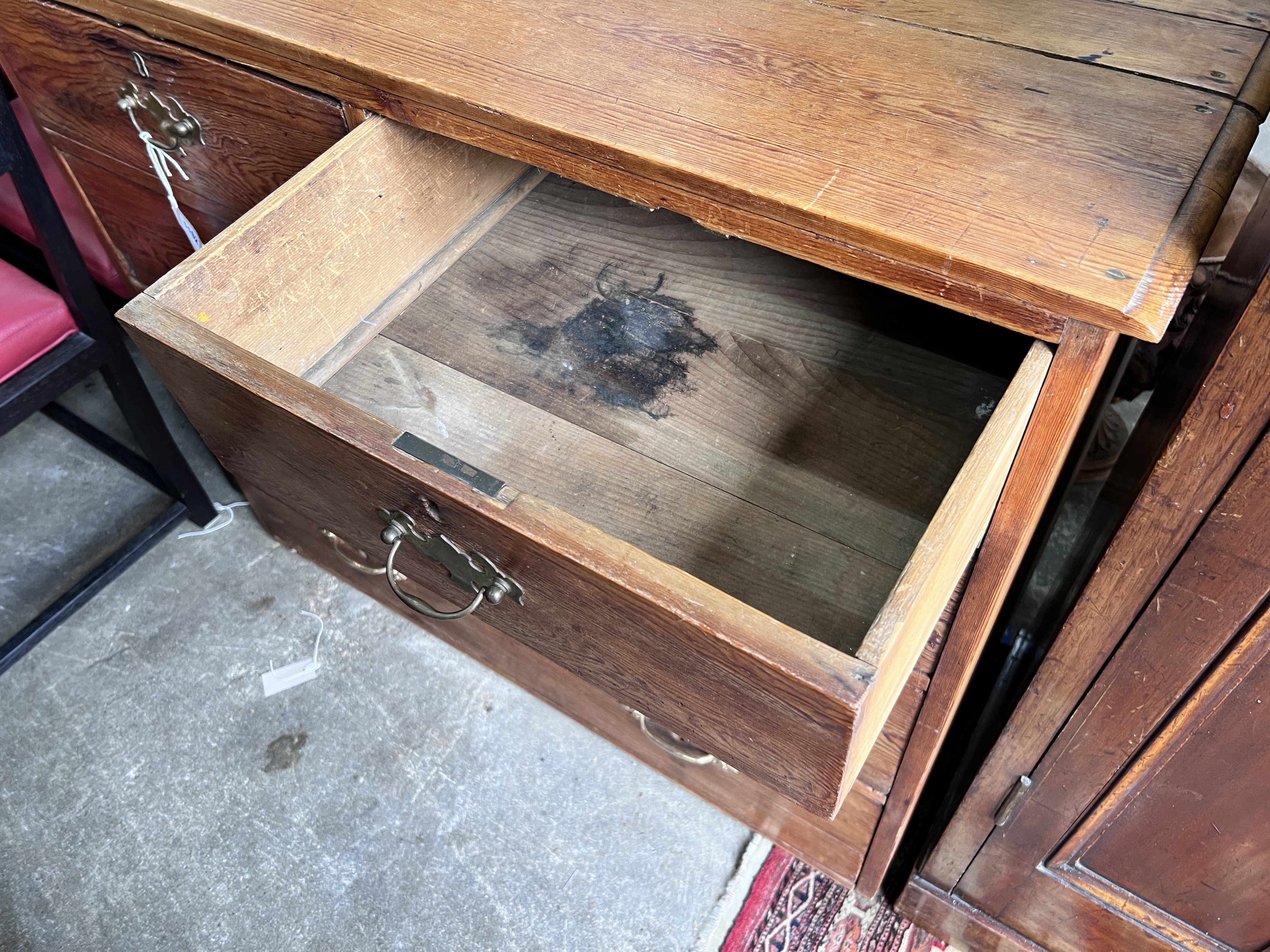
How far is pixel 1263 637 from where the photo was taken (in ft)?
1.73

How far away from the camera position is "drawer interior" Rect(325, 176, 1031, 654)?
0.72 meters

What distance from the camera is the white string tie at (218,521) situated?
1.44m

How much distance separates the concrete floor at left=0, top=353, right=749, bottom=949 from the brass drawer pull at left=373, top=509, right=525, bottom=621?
0.61 m

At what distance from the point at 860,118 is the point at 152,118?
687mm

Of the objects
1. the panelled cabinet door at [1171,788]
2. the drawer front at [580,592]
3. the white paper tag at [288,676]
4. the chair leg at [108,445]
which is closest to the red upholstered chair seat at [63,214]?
the chair leg at [108,445]

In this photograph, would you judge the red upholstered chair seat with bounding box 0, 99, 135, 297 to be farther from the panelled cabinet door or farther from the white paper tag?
the panelled cabinet door

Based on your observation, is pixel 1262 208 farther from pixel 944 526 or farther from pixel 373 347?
pixel 373 347

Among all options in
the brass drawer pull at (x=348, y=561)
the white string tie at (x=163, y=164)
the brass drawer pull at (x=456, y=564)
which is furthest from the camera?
the brass drawer pull at (x=348, y=561)

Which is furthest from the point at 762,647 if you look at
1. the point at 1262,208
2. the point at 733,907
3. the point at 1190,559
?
the point at 733,907

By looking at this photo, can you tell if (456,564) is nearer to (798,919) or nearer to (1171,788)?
(1171,788)

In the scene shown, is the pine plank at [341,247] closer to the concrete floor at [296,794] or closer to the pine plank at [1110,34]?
the pine plank at [1110,34]

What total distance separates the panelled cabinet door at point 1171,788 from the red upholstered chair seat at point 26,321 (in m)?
1.14

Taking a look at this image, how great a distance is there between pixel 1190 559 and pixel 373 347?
2.16 feet

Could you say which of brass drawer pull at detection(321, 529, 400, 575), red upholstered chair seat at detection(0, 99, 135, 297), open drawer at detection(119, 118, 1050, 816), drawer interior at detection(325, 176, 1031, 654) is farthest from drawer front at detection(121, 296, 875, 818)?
red upholstered chair seat at detection(0, 99, 135, 297)
